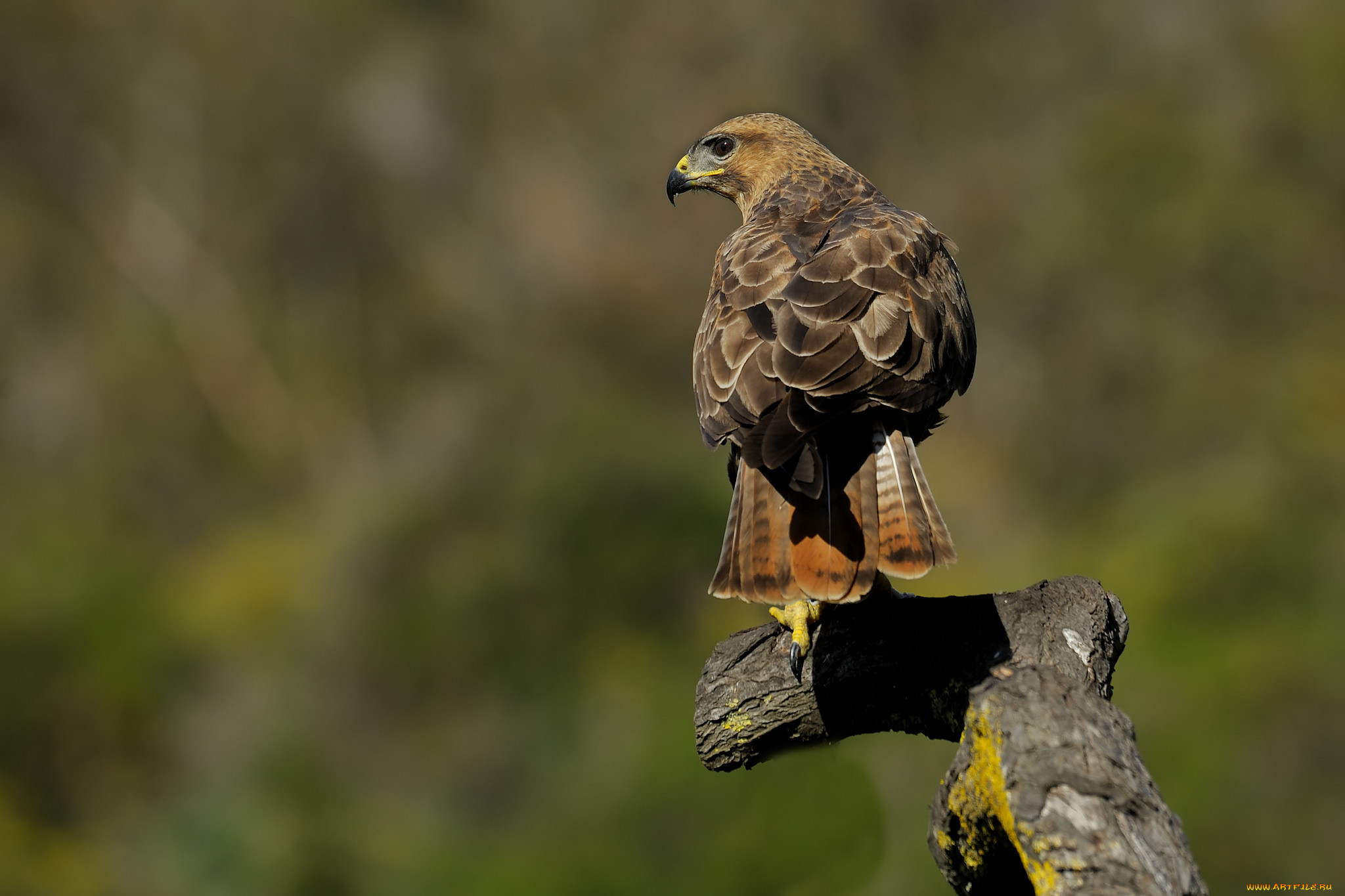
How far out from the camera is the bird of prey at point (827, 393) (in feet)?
11.4

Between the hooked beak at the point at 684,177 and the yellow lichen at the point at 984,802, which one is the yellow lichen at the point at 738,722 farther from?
the hooked beak at the point at 684,177

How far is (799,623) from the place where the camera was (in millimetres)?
3861

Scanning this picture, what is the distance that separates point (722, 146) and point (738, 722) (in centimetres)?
349

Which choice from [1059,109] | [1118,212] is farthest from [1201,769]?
[1059,109]

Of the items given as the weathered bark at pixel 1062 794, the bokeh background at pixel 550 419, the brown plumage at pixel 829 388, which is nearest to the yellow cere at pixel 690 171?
the brown plumage at pixel 829 388

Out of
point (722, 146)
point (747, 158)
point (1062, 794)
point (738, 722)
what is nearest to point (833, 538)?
point (738, 722)

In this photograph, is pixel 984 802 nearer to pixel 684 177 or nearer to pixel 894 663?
pixel 894 663

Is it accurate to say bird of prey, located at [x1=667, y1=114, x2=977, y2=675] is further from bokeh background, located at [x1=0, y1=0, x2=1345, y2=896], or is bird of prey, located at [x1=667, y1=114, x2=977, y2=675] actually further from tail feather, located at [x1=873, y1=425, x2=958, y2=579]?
bokeh background, located at [x1=0, y1=0, x2=1345, y2=896]

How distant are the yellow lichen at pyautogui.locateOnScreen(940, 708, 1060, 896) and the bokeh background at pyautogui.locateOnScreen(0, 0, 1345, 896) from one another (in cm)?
394

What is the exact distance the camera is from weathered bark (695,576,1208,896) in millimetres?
2660

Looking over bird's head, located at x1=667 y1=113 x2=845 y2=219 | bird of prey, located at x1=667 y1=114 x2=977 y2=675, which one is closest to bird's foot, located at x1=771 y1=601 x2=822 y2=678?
bird of prey, located at x1=667 y1=114 x2=977 y2=675

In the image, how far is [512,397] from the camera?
19.0 metres

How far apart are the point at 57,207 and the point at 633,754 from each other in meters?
24.8

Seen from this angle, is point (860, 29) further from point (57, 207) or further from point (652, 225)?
point (57, 207)
